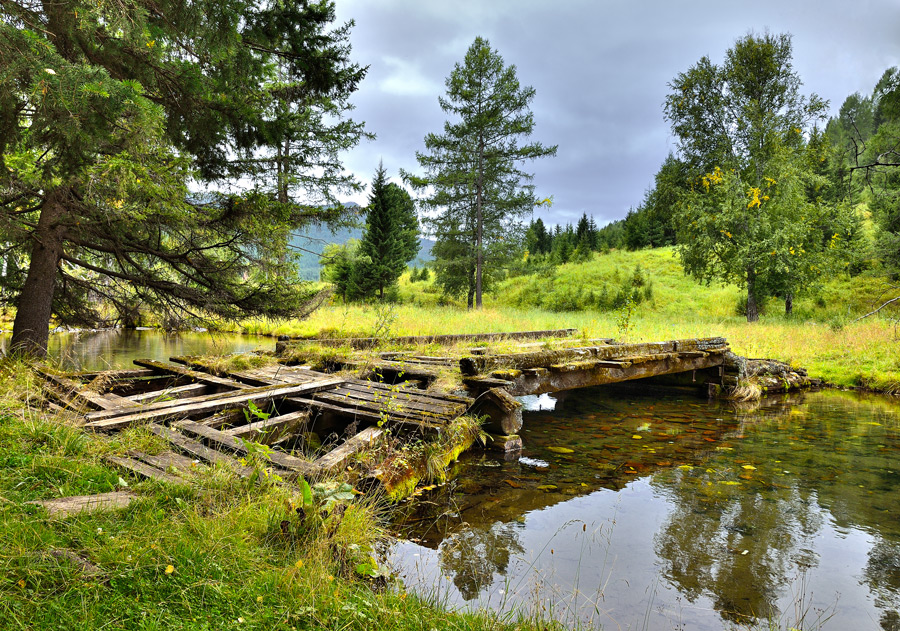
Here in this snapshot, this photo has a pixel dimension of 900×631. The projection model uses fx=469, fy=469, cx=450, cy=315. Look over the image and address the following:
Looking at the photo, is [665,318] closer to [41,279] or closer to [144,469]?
[41,279]

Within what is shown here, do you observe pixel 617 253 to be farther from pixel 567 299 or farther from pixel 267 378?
pixel 267 378

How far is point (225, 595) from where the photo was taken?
6.86 feet

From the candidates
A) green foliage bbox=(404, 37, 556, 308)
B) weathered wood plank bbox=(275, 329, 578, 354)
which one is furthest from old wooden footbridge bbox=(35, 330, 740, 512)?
green foliage bbox=(404, 37, 556, 308)

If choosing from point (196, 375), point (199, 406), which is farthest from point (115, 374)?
point (199, 406)

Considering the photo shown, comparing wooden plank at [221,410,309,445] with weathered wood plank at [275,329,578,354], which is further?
weathered wood plank at [275,329,578,354]

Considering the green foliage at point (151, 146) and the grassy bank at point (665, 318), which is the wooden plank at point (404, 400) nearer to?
the green foliage at point (151, 146)

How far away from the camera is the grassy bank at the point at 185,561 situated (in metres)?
1.89

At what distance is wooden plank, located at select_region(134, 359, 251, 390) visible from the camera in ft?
19.6

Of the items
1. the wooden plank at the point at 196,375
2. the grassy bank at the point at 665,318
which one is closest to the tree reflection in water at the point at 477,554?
the wooden plank at the point at 196,375

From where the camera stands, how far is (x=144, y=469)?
3.14 metres

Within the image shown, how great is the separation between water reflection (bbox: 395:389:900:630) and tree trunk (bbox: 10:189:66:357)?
6.21 meters

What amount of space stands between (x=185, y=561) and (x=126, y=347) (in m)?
14.1

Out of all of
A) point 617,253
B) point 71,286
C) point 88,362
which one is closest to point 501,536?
point 71,286

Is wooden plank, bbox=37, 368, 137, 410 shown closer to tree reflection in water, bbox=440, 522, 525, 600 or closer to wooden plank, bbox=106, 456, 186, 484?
wooden plank, bbox=106, 456, 186, 484
